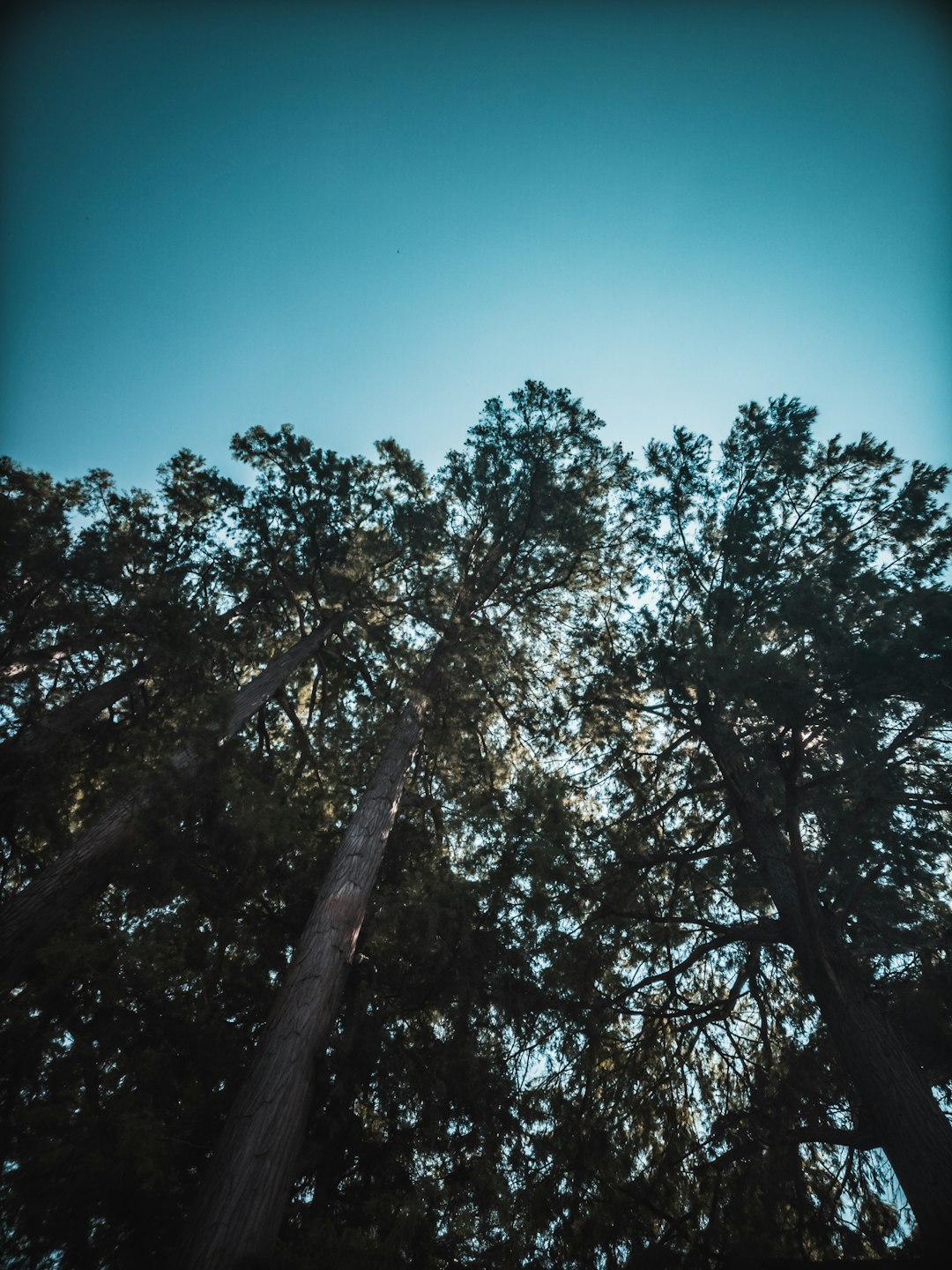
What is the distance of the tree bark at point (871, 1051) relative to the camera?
3.55 metres

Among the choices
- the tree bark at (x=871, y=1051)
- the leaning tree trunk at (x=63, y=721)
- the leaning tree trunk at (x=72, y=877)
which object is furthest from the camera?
the leaning tree trunk at (x=63, y=721)

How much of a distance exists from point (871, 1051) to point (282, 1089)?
461 centimetres

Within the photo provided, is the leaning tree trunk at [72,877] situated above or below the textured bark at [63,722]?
below

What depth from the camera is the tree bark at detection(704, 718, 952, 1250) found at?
11.6 ft

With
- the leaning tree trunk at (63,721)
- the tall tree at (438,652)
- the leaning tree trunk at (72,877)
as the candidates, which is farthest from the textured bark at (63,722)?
the tall tree at (438,652)

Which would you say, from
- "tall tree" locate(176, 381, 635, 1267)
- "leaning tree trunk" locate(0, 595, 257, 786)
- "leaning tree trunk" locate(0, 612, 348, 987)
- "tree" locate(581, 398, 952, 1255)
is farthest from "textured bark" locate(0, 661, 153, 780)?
"tree" locate(581, 398, 952, 1255)

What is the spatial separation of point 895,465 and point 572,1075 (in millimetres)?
8030

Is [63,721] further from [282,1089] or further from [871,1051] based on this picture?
[871,1051]

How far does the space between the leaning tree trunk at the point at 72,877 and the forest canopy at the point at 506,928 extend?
0.03 m

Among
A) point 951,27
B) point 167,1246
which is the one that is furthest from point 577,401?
point 167,1246

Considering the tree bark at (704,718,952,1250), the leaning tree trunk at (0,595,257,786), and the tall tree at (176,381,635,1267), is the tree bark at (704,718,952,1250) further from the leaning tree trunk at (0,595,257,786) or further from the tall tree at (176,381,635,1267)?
the leaning tree trunk at (0,595,257,786)

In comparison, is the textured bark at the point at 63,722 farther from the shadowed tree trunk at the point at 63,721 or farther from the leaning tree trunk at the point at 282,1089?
the leaning tree trunk at the point at 282,1089

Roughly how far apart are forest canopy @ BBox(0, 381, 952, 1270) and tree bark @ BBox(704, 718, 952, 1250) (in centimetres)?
3

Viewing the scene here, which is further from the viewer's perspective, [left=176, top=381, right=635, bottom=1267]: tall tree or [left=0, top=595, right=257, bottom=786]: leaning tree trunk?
[left=0, top=595, right=257, bottom=786]: leaning tree trunk
